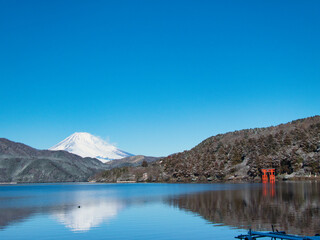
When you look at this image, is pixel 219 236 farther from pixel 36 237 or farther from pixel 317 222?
pixel 36 237

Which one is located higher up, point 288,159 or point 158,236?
point 288,159

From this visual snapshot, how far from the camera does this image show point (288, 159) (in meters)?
188

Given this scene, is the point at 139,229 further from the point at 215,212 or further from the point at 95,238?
the point at 215,212

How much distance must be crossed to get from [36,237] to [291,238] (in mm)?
27301

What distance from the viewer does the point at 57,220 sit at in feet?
173

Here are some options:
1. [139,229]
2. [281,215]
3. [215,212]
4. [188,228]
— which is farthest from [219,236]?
[215,212]

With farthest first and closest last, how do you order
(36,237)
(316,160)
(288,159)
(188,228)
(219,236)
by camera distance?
(288,159), (316,160), (188,228), (36,237), (219,236)

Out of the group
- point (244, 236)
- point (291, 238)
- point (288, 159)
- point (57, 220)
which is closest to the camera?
point (291, 238)

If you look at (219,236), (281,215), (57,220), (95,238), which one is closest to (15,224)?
(57,220)

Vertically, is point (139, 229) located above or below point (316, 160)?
below

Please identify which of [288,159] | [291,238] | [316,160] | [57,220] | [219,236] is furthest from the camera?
[288,159]

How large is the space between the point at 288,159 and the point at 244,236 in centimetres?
16715

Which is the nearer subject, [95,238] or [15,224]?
[95,238]

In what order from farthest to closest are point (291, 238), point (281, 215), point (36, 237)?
point (281, 215) < point (36, 237) < point (291, 238)
